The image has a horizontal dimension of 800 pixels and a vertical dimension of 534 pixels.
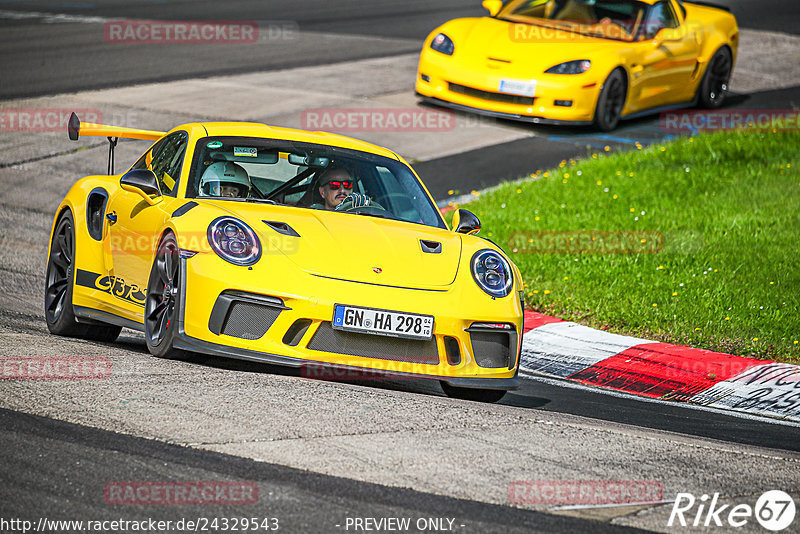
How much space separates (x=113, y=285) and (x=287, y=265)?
1491 millimetres

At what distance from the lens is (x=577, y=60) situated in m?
13.9

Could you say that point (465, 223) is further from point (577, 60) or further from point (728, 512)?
point (577, 60)

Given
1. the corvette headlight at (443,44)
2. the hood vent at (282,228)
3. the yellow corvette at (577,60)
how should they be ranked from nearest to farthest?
the hood vent at (282,228), the yellow corvette at (577,60), the corvette headlight at (443,44)

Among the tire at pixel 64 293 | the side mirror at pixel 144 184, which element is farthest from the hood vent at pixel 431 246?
the tire at pixel 64 293

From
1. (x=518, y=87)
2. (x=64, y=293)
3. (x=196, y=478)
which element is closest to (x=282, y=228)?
(x=64, y=293)

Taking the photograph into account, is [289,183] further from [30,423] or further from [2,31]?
[2,31]

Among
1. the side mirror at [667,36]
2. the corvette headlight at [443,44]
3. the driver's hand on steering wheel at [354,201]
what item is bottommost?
the corvette headlight at [443,44]

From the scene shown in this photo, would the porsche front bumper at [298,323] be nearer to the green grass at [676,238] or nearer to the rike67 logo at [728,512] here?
the rike67 logo at [728,512]

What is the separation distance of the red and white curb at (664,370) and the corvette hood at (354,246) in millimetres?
1632

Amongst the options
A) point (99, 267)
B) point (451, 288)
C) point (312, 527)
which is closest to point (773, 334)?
point (451, 288)

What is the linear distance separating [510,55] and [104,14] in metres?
11.4

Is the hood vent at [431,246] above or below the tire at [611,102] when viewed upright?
above

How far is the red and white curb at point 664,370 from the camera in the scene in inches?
284

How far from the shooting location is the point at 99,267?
23.1 ft
